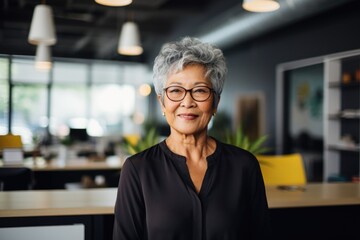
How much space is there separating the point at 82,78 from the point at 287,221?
39.6 feet

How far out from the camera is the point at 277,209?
9.85 feet

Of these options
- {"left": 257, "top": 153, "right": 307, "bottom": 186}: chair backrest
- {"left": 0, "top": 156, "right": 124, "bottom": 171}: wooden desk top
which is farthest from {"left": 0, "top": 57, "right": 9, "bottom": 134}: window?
{"left": 257, "top": 153, "right": 307, "bottom": 186}: chair backrest

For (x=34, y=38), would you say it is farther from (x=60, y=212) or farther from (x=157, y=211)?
(x=157, y=211)

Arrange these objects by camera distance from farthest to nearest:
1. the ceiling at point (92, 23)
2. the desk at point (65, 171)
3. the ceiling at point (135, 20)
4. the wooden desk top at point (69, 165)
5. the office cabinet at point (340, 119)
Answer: the ceiling at point (92, 23), the office cabinet at point (340, 119), the ceiling at point (135, 20), the desk at point (65, 171), the wooden desk top at point (69, 165)

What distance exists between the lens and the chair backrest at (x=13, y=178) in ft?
12.3

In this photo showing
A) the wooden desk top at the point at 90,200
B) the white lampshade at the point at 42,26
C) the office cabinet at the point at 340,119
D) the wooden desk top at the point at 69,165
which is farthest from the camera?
the office cabinet at the point at 340,119

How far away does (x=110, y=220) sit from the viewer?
2635 mm

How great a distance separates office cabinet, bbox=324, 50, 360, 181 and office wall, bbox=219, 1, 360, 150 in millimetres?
418

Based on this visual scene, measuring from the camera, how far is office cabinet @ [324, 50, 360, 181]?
22.9ft

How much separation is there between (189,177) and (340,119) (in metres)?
6.07

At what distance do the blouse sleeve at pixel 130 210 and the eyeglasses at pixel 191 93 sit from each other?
0.38 meters

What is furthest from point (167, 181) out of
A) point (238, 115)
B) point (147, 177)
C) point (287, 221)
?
point (238, 115)

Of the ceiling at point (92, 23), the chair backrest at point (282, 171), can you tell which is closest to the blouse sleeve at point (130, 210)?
the chair backrest at point (282, 171)

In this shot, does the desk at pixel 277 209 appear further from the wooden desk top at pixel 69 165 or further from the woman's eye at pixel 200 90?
the wooden desk top at pixel 69 165
